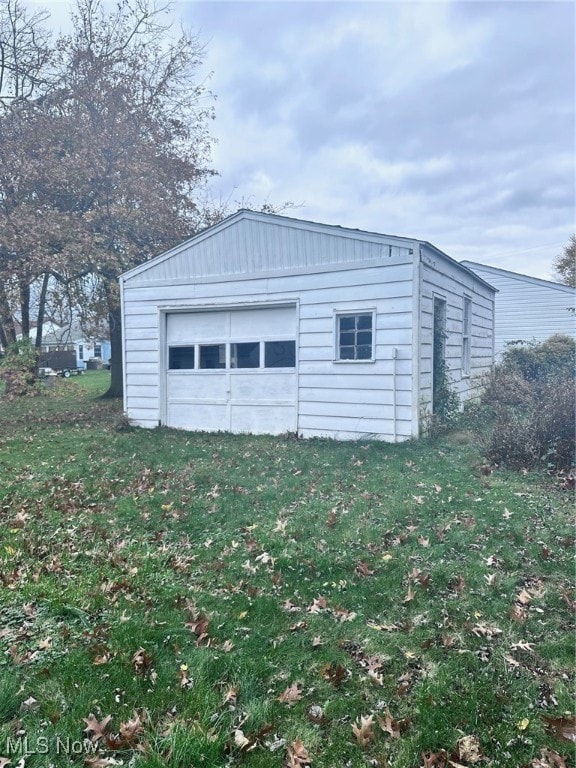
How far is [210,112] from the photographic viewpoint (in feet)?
59.2

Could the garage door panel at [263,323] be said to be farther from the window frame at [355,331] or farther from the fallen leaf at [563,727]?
the fallen leaf at [563,727]

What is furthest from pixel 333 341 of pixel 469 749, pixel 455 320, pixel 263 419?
pixel 469 749

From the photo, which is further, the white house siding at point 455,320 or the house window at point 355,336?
the house window at point 355,336

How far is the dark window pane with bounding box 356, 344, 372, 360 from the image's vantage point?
8.62 meters

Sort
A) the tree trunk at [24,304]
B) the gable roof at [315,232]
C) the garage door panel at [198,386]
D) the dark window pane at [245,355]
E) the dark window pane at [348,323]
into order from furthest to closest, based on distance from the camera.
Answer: the tree trunk at [24,304] < the garage door panel at [198,386] < the dark window pane at [245,355] < the dark window pane at [348,323] < the gable roof at [315,232]

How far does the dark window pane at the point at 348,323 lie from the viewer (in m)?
8.80

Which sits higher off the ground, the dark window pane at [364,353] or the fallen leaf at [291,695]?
the dark window pane at [364,353]

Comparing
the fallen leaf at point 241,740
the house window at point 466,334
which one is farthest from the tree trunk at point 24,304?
the fallen leaf at point 241,740

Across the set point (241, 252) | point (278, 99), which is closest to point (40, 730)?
point (241, 252)

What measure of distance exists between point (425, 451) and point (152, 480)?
4238mm

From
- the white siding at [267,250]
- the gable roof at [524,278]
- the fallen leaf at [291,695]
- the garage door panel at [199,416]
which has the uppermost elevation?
the gable roof at [524,278]

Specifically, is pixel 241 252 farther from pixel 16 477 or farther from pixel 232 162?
pixel 232 162

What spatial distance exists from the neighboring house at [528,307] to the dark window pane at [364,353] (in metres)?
13.1

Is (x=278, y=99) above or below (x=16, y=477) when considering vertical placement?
above
